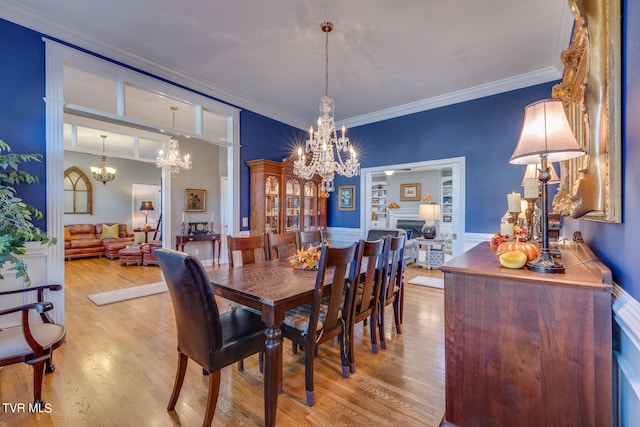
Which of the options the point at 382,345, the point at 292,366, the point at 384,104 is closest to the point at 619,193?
the point at 382,345

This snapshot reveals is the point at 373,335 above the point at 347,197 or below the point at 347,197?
below

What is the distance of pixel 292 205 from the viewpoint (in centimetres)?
524

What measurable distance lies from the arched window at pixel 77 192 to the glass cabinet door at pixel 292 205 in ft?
22.5

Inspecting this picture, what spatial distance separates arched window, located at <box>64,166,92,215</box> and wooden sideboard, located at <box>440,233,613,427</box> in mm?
10044

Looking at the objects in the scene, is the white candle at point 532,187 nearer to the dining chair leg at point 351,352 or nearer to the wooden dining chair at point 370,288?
the wooden dining chair at point 370,288

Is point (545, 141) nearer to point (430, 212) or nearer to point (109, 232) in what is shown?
point (430, 212)

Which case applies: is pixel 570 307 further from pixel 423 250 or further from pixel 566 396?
pixel 423 250

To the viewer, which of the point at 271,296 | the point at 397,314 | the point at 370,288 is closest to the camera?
the point at 271,296

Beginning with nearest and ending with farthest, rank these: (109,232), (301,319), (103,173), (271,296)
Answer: (271,296), (301,319), (103,173), (109,232)

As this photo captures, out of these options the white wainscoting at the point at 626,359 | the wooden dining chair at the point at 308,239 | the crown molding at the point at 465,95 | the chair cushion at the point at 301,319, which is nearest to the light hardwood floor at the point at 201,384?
the chair cushion at the point at 301,319

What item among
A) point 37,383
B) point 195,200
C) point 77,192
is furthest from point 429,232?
point 77,192

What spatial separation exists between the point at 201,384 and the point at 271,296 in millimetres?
1018

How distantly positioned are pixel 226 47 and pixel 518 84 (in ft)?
12.6

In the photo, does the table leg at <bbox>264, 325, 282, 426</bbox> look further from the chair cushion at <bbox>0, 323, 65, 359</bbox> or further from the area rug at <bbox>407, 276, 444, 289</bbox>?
the area rug at <bbox>407, 276, 444, 289</bbox>
